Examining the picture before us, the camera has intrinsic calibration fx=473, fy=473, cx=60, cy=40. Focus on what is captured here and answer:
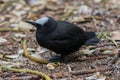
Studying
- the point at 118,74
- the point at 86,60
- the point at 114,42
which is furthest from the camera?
the point at 114,42

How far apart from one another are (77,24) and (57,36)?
4.77 feet

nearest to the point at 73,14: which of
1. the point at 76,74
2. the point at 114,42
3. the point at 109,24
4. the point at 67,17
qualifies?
the point at 67,17

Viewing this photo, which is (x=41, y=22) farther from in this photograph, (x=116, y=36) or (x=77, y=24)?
(x=77, y=24)

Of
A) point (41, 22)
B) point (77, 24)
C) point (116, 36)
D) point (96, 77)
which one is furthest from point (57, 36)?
point (77, 24)

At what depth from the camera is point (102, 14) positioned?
19.6 ft

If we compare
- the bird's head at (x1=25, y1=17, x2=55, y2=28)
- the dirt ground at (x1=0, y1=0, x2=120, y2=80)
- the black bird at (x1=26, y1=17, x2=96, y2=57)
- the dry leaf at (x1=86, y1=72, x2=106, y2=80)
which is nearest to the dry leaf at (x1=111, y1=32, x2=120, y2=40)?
the dirt ground at (x1=0, y1=0, x2=120, y2=80)

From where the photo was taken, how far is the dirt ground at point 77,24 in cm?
396

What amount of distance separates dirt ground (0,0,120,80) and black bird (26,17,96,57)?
145mm

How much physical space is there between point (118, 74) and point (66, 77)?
16.9 inches

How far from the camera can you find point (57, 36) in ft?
13.8

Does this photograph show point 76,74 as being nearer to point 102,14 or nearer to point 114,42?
point 114,42

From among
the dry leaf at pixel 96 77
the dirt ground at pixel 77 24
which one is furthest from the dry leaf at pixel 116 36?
the dry leaf at pixel 96 77

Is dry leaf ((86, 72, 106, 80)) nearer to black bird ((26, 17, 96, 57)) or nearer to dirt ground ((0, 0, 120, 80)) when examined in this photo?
dirt ground ((0, 0, 120, 80))

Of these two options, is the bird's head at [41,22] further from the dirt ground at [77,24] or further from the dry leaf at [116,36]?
the dry leaf at [116,36]
